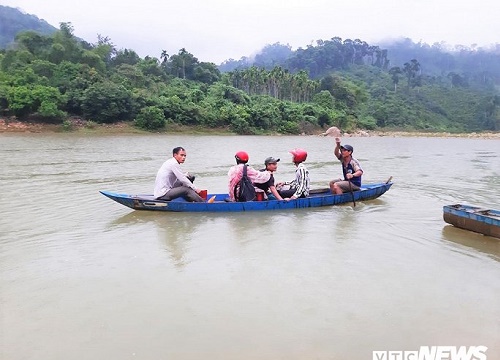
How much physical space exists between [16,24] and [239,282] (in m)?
135

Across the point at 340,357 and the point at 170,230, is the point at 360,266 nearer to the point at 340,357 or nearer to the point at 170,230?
the point at 340,357

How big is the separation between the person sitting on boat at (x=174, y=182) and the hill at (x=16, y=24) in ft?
374

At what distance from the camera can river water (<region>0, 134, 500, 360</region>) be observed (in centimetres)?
382

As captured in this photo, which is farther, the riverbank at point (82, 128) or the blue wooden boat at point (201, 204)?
the riverbank at point (82, 128)

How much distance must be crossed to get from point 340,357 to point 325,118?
56.4m

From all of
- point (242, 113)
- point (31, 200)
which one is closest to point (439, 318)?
point (31, 200)

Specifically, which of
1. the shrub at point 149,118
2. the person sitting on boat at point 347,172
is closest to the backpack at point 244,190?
the person sitting on boat at point 347,172

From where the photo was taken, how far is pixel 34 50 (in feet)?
160

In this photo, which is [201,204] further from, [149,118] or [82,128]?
[149,118]

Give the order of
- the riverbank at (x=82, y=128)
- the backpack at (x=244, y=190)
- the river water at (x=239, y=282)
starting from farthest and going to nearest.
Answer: the riverbank at (x=82, y=128), the backpack at (x=244, y=190), the river water at (x=239, y=282)

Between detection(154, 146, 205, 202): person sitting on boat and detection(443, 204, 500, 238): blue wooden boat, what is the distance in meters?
4.67

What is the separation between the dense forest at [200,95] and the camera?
3922 centimetres

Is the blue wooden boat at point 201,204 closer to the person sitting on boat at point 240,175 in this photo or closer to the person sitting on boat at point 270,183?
the person sitting on boat at point 270,183

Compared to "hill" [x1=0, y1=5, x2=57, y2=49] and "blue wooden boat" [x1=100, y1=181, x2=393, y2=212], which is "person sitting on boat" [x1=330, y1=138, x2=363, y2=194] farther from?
"hill" [x1=0, y1=5, x2=57, y2=49]
